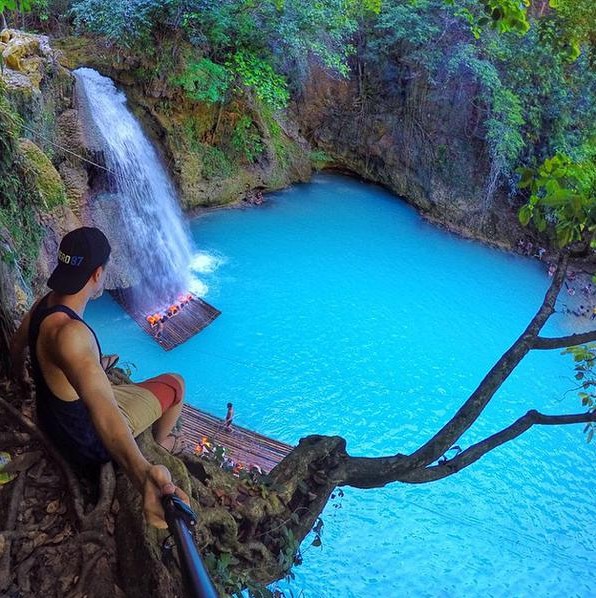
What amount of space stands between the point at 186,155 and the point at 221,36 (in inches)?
93.5

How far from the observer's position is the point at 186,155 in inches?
438

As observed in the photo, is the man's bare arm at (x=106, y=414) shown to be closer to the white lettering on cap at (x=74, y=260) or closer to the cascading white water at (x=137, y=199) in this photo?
the white lettering on cap at (x=74, y=260)

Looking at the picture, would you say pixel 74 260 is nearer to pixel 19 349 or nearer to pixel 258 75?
pixel 19 349

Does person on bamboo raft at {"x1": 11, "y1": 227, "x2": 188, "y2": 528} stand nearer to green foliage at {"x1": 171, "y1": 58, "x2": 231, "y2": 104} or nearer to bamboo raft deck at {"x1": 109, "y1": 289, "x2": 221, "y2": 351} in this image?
bamboo raft deck at {"x1": 109, "y1": 289, "x2": 221, "y2": 351}

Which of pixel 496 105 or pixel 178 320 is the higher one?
pixel 496 105

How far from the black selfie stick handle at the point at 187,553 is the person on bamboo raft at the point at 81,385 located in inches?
4.7

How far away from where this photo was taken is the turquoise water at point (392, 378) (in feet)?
20.9

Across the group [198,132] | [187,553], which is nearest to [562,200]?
[187,553]

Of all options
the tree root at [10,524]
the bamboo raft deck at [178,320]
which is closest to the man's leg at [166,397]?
the tree root at [10,524]

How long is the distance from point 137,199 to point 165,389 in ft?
24.3

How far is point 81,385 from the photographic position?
1746 mm

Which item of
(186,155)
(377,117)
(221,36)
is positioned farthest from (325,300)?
(377,117)

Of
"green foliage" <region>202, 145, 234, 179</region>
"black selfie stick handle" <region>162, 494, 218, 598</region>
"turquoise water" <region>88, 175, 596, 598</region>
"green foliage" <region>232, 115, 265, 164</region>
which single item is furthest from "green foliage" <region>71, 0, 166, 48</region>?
"black selfie stick handle" <region>162, 494, 218, 598</region>

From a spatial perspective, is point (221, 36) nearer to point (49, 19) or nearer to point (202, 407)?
point (49, 19)
